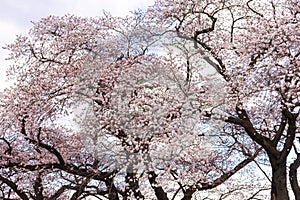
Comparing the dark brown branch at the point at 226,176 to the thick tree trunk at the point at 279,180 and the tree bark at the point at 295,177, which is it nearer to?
the tree bark at the point at 295,177

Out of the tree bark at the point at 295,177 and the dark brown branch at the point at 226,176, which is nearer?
the dark brown branch at the point at 226,176

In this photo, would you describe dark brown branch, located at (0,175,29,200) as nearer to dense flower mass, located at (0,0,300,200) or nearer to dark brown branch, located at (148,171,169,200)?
dense flower mass, located at (0,0,300,200)

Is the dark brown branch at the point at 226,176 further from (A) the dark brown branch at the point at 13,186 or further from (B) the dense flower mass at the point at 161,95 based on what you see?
(A) the dark brown branch at the point at 13,186

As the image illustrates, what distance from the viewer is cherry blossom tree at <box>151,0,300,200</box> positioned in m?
10.2

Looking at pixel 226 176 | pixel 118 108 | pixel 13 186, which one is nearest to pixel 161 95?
pixel 118 108

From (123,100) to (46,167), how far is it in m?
2.72

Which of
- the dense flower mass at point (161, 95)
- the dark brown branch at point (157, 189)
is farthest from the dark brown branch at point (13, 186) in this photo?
the dark brown branch at point (157, 189)

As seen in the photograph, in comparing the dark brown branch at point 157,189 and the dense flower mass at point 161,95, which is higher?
the dense flower mass at point 161,95

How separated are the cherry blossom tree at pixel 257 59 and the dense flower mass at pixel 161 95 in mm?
28

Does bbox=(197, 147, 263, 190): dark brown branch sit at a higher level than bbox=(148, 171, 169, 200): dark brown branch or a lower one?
higher

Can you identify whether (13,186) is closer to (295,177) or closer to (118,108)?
(118,108)

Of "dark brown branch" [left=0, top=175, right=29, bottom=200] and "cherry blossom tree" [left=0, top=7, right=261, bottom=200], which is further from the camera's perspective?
"dark brown branch" [left=0, top=175, right=29, bottom=200]

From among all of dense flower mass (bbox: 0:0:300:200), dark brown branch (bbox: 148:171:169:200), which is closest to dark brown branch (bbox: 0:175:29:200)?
dense flower mass (bbox: 0:0:300:200)

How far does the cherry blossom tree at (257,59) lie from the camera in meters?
10.2
